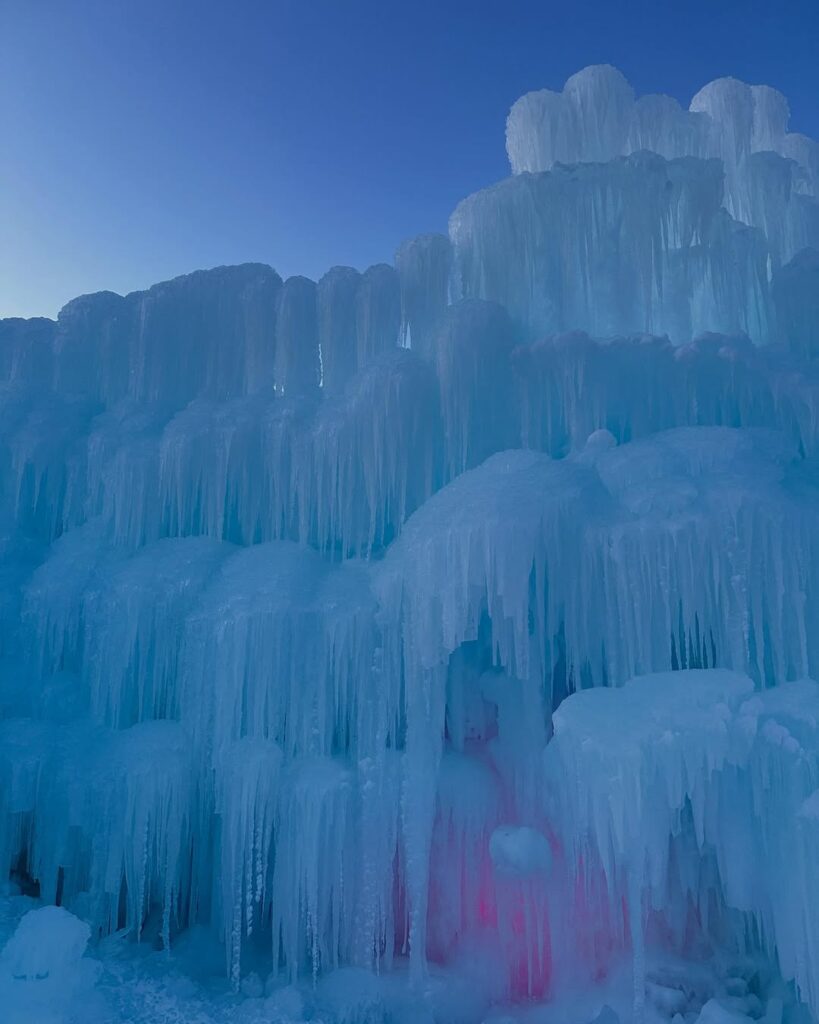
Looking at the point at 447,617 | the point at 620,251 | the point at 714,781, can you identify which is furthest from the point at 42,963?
the point at 620,251

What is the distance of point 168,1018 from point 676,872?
5.07 m

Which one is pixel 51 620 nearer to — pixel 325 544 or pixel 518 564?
pixel 325 544

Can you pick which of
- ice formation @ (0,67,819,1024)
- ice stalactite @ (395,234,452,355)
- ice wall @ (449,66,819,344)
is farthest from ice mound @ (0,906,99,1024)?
ice wall @ (449,66,819,344)

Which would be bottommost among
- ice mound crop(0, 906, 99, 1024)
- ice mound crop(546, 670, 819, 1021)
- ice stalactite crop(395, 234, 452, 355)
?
ice mound crop(0, 906, 99, 1024)

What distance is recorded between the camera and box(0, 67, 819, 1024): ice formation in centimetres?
652

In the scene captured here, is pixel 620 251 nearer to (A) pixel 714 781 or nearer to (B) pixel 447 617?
(B) pixel 447 617

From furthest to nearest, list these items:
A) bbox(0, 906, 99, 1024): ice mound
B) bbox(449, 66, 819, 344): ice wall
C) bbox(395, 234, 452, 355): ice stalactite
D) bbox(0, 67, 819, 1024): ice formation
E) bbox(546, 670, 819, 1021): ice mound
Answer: bbox(395, 234, 452, 355): ice stalactite, bbox(449, 66, 819, 344): ice wall, bbox(0, 67, 819, 1024): ice formation, bbox(0, 906, 99, 1024): ice mound, bbox(546, 670, 819, 1021): ice mound

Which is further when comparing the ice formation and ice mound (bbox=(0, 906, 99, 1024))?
the ice formation

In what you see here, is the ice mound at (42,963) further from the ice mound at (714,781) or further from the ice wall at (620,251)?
the ice wall at (620,251)

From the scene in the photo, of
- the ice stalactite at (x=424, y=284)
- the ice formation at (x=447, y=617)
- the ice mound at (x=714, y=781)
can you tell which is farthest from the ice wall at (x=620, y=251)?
the ice mound at (x=714, y=781)

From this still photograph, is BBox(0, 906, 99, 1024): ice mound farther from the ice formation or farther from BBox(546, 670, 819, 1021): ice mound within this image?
BBox(546, 670, 819, 1021): ice mound

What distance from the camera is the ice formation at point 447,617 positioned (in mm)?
6523

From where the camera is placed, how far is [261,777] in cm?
760

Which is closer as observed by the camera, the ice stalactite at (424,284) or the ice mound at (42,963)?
the ice mound at (42,963)
